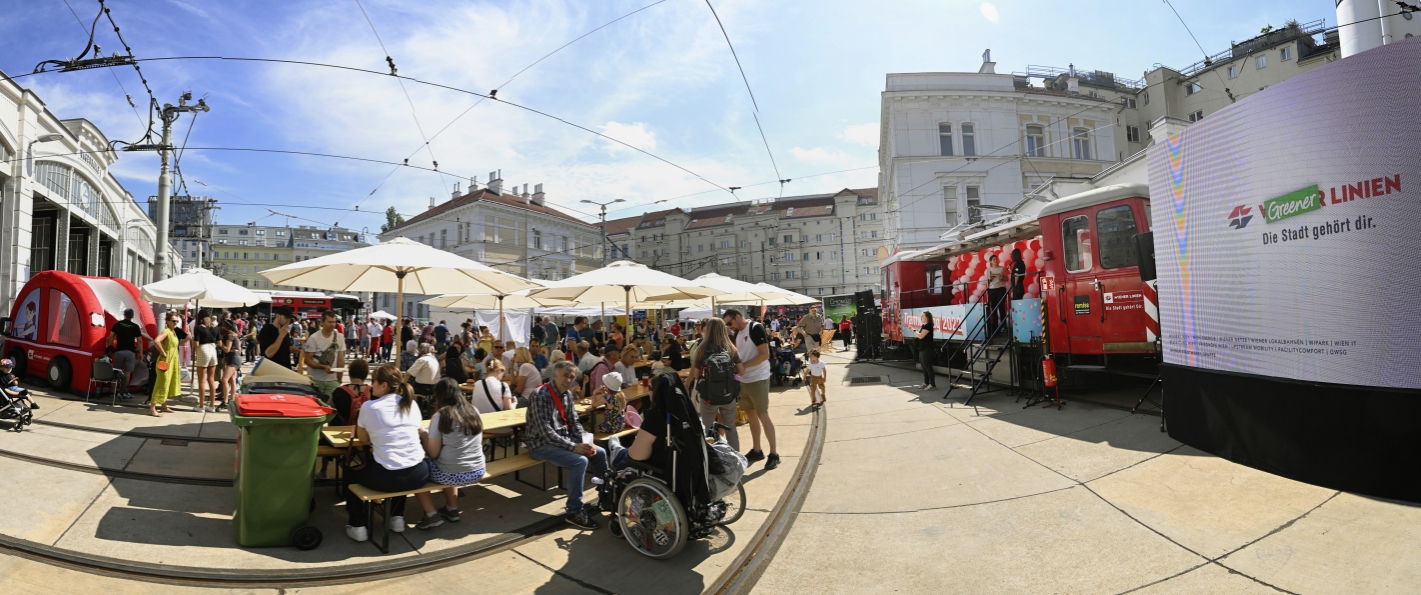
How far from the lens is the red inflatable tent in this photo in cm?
998

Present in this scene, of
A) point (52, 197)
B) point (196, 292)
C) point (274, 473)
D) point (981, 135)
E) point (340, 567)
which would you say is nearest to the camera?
point (340, 567)

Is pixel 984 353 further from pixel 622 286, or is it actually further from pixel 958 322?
pixel 622 286

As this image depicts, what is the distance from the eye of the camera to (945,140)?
34062 mm

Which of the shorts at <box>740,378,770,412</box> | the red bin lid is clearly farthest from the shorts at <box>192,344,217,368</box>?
the shorts at <box>740,378,770,412</box>

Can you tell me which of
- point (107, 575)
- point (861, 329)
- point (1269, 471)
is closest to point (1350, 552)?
point (1269, 471)

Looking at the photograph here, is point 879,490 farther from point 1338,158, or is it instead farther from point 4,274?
point 4,274

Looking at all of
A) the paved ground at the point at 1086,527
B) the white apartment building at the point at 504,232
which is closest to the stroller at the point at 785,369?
the paved ground at the point at 1086,527

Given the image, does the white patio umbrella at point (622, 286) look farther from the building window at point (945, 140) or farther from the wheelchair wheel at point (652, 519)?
the building window at point (945, 140)

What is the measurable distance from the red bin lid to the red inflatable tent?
27.1 feet

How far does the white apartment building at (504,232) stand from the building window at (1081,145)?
3764 cm

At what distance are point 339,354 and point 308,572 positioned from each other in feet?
16.1

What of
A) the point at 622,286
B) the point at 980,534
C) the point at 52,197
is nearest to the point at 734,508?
the point at 980,534

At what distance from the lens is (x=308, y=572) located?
4.18 meters

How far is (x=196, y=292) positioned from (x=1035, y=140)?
38.6 m
